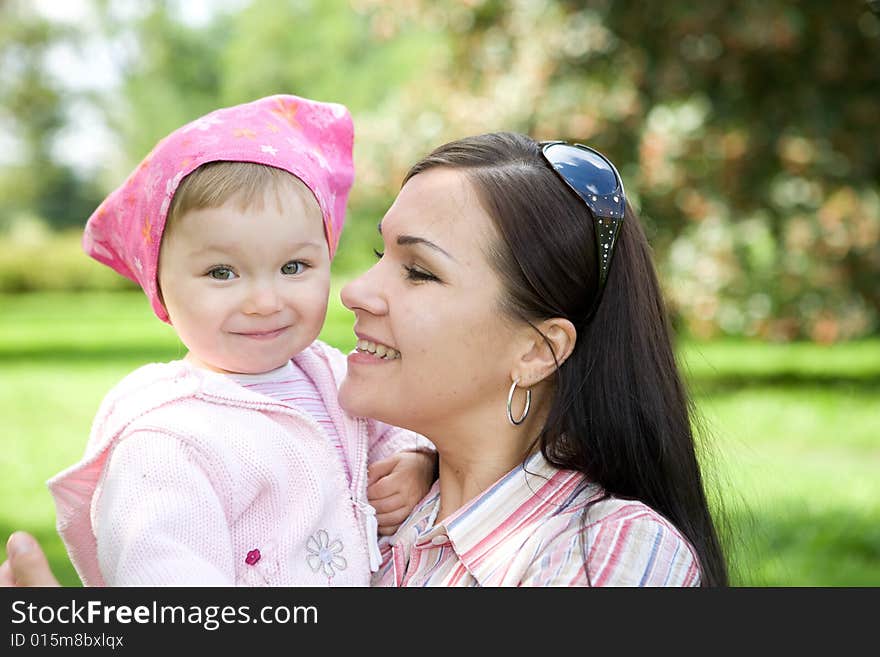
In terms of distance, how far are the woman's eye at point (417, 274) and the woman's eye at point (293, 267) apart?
223mm

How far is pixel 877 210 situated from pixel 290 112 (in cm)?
864

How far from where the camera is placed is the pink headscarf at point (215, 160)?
240cm

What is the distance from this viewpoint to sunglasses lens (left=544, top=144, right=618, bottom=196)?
2.40 metres

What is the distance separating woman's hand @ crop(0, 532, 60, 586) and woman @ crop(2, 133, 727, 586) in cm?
73

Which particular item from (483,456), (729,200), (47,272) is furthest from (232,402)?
(47,272)

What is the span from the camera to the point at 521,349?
2445mm

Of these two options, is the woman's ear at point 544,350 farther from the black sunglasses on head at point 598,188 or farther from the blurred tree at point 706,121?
the blurred tree at point 706,121

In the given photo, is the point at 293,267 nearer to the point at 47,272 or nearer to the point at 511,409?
the point at 511,409

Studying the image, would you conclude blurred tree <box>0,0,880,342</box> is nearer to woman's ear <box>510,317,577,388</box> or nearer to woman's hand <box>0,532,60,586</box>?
woman's ear <box>510,317,577,388</box>

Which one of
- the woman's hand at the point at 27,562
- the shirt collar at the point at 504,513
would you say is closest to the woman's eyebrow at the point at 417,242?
the shirt collar at the point at 504,513

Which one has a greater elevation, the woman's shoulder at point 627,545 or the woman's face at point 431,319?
the woman's face at point 431,319

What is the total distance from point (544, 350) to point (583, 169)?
1.28 feet

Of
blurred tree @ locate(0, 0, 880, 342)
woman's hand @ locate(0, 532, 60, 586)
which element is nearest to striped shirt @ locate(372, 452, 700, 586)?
woman's hand @ locate(0, 532, 60, 586)
